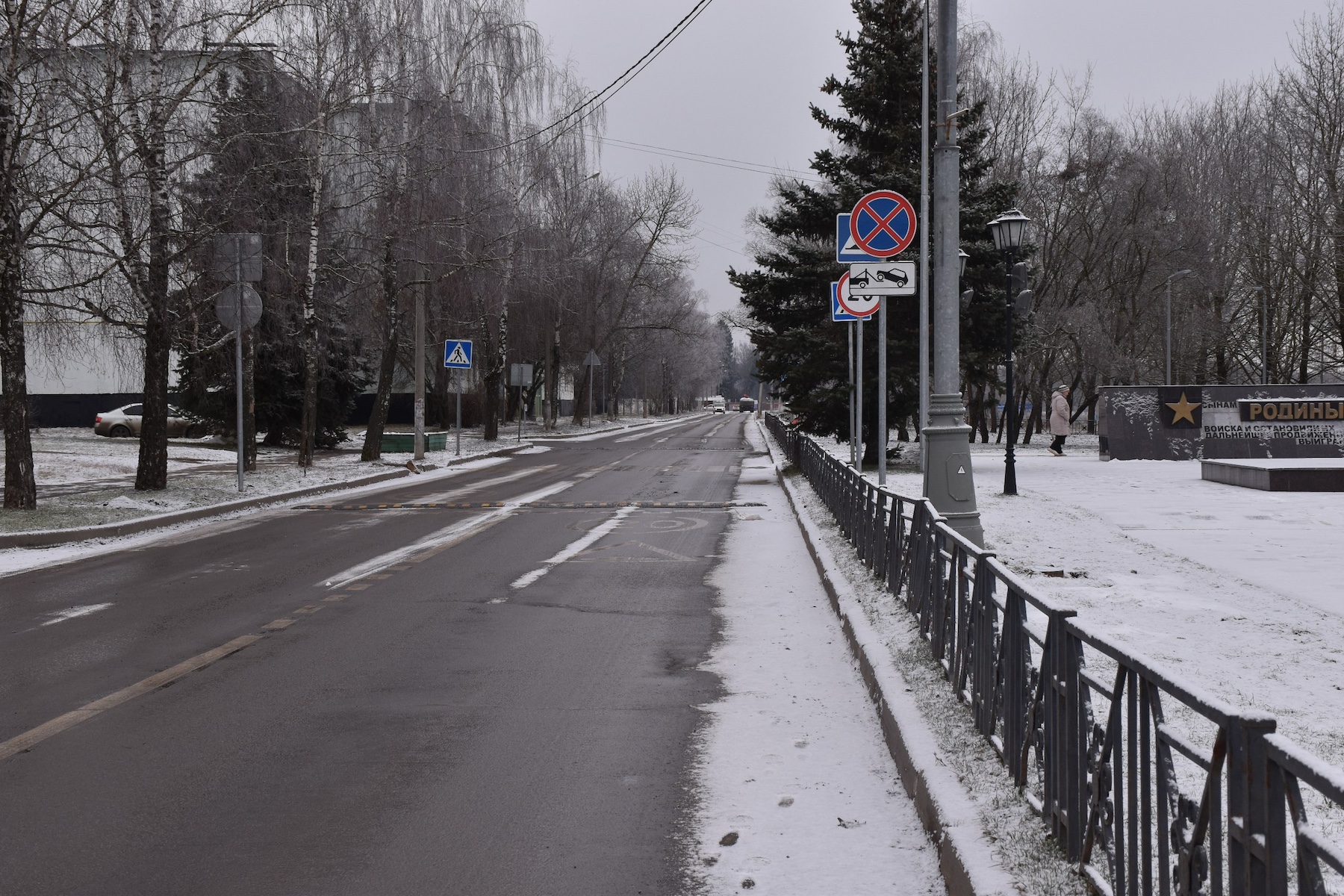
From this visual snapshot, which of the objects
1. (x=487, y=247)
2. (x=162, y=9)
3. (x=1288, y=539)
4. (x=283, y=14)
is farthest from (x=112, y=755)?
(x=487, y=247)

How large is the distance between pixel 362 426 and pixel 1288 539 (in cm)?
5239

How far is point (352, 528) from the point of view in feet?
51.1

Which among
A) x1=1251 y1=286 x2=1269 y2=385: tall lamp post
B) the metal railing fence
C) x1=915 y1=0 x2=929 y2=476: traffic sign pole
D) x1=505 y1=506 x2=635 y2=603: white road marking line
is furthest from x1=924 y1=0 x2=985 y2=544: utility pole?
x1=1251 y1=286 x2=1269 y2=385: tall lamp post

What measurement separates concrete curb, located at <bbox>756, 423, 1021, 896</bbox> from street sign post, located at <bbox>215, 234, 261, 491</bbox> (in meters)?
13.0

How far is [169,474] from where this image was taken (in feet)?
74.7

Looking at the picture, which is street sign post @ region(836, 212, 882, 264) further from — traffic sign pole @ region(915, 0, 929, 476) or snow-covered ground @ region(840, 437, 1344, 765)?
snow-covered ground @ region(840, 437, 1344, 765)

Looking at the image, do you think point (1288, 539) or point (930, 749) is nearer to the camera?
point (930, 749)

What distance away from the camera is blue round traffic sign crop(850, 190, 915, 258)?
12047mm

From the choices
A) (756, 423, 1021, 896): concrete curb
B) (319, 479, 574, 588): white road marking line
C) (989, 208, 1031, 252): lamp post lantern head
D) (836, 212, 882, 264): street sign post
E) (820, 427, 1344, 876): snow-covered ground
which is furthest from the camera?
(989, 208, 1031, 252): lamp post lantern head

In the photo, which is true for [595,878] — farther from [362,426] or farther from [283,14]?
[362,426]

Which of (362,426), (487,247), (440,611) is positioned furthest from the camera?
(362,426)

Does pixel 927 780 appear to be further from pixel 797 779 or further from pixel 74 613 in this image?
pixel 74 613

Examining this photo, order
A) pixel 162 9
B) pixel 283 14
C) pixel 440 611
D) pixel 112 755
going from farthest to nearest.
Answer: pixel 283 14 < pixel 162 9 < pixel 440 611 < pixel 112 755

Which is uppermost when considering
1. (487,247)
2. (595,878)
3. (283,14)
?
(283,14)
